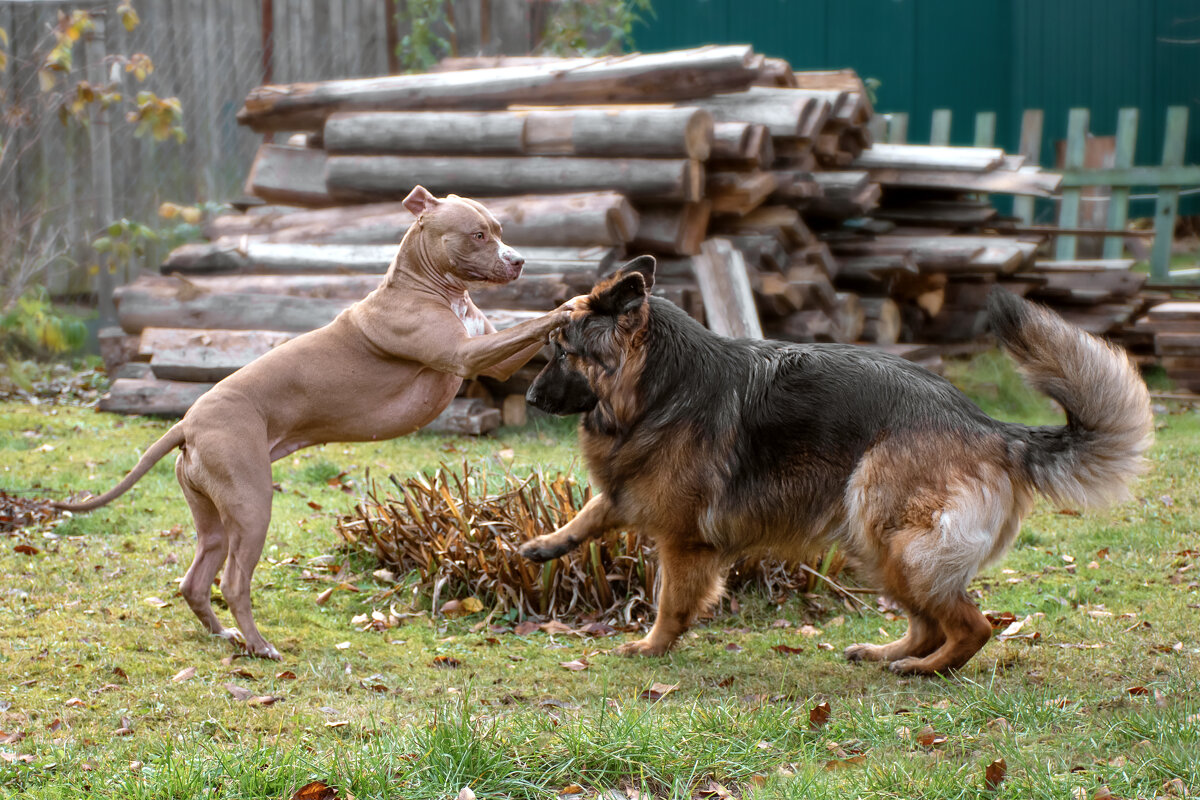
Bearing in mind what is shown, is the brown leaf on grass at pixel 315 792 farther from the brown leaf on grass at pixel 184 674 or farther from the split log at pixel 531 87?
the split log at pixel 531 87

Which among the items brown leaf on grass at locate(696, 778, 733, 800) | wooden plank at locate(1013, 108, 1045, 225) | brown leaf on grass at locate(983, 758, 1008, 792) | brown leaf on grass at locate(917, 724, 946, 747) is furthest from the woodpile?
brown leaf on grass at locate(983, 758, 1008, 792)

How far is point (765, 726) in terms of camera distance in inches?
150

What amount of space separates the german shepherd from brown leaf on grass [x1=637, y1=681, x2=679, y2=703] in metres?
0.44

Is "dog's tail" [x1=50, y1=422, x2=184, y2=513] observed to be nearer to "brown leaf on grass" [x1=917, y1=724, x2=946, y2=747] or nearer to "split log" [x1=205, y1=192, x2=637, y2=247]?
"brown leaf on grass" [x1=917, y1=724, x2=946, y2=747]

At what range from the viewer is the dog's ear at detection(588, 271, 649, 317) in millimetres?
4695

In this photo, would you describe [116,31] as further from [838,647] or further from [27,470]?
[838,647]

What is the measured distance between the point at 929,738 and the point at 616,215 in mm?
6229

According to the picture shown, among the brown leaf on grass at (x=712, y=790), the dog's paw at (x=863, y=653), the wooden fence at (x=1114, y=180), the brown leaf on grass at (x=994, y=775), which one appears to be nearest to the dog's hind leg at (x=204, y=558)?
the brown leaf on grass at (x=712, y=790)

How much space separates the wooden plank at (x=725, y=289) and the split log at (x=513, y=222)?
743mm

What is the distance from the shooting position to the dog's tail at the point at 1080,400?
14.6 feet

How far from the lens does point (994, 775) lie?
3.31 meters

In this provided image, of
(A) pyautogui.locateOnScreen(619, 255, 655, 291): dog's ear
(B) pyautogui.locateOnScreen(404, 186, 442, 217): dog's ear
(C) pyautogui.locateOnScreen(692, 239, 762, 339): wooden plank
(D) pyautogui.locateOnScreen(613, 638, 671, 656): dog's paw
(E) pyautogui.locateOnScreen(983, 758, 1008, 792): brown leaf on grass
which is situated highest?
(B) pyautogui.locateOnScreen(404, 186, 442, 217): dog's ear

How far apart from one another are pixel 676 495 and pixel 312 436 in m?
1.64

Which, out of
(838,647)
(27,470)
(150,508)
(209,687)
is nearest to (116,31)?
(27,470)
